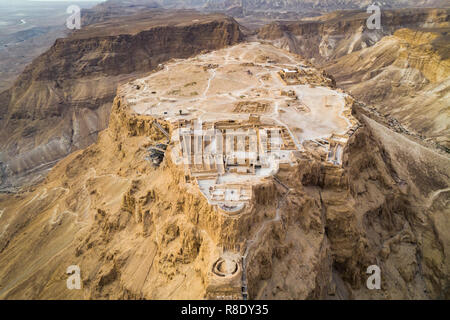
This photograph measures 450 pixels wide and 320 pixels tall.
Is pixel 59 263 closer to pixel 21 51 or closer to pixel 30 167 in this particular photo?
pixel 30 167

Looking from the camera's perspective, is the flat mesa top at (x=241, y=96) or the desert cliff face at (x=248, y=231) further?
the flat mesa top at (x=241, y=96)

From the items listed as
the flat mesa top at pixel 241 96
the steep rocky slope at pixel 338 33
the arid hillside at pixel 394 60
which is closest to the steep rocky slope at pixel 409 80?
the arid hillside at pixel 394 60

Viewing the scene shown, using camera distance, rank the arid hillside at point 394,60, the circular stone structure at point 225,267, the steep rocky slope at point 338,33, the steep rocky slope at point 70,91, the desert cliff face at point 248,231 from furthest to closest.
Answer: the steep rocky slope at point 338,33 < the steep rocky slope at point 70,91 < the arid hillside at point 394,60 < the desert cliff face at point 248,231 < the circular stone structure at point 225,267

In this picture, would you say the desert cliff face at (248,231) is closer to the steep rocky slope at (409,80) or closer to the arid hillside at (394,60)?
the steep rocky slope at (409,80)

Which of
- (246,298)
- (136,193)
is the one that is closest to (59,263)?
(136,193)

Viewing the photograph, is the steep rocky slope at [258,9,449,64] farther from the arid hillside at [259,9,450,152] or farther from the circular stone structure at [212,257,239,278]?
the circular stone structure at [212,257,239,278]

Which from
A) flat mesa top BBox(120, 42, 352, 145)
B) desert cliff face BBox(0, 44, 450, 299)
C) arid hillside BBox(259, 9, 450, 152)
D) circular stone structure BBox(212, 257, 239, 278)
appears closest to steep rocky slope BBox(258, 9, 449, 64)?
arid hillside BBox(259, 9, 450, 152)
